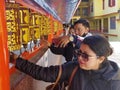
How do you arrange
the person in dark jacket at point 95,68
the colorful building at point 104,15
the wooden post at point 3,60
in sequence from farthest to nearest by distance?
the colorful building at point 104,15, the person in dark jacket at point 95,68, the wooden post at point 3,60

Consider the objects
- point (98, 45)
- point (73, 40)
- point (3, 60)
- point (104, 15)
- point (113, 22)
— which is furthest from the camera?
point (104, 15)

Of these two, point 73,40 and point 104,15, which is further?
point 104,15

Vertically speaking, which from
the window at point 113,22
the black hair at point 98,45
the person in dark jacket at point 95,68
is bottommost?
the window at point 113,22

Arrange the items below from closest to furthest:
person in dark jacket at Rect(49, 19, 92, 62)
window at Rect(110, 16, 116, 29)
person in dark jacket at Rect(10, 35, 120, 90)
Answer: person in dark jacket at Rect(10, 35, 120, 90)
person in dark jacket at Rect(49, 19, 92, 62)
window at Rect(110, 16, 116, 29)

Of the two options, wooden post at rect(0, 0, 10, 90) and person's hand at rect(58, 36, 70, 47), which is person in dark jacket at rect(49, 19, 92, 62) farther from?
wooden post at rect(0, 0, 10, 90)

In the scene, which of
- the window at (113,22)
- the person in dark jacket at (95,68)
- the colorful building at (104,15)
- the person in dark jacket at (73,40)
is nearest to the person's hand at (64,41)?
the person in dark jacket at (73,40)

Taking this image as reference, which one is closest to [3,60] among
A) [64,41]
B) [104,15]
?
[64,41]

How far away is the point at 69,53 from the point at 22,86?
0.72m

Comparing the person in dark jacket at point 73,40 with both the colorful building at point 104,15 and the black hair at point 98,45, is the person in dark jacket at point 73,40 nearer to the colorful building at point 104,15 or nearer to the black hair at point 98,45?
the black hair at point 98,45

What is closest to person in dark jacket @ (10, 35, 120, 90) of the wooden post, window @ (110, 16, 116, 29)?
the wooden post

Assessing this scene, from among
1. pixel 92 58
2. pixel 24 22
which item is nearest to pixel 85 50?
pixel 92 58

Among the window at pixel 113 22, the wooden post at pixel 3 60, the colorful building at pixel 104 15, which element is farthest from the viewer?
the window at pixel 113 22

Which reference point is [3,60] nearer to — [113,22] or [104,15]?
[113,22]

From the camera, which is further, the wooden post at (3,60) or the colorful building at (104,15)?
the colorful building at (104,15)
